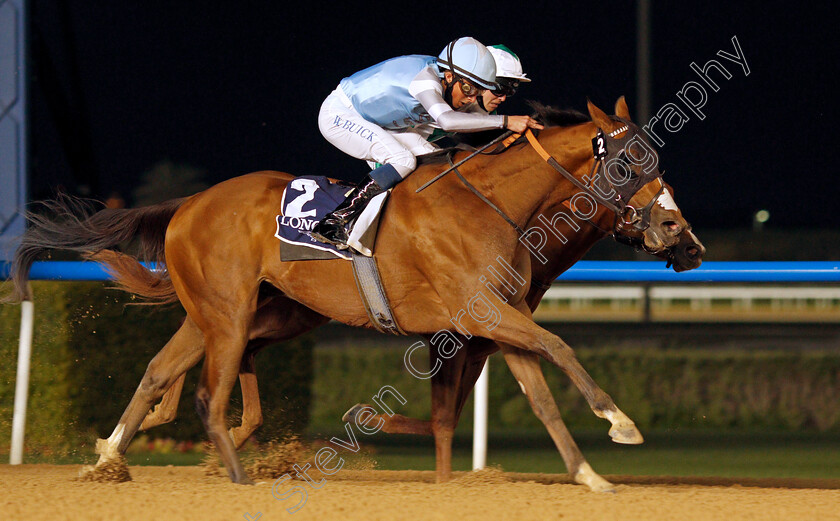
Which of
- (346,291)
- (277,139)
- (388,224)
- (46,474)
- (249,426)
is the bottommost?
(46,474)

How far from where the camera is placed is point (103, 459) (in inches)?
143

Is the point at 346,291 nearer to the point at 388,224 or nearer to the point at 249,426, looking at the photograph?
the point at 388,224

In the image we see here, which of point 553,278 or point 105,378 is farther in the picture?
point 105,378

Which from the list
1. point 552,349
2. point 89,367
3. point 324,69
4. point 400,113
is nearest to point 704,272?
point 552,349

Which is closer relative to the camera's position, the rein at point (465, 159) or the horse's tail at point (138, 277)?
the rein at point (465, 159)

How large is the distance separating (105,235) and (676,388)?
368 centimetres

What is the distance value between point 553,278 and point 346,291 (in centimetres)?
85

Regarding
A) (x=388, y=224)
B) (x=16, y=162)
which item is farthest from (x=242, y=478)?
(x=16, y=162)

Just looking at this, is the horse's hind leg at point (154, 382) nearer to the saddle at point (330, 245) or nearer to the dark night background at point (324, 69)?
the saddle at point (330, 245)

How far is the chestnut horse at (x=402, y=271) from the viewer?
10.6ft

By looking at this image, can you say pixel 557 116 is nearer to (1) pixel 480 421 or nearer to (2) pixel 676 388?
(1) pixel 480 421

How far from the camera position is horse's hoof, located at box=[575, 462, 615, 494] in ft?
9.84

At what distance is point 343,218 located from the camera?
11.4 ft

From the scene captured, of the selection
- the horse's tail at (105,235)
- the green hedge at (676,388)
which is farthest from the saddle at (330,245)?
the green hedge at (676,388)
